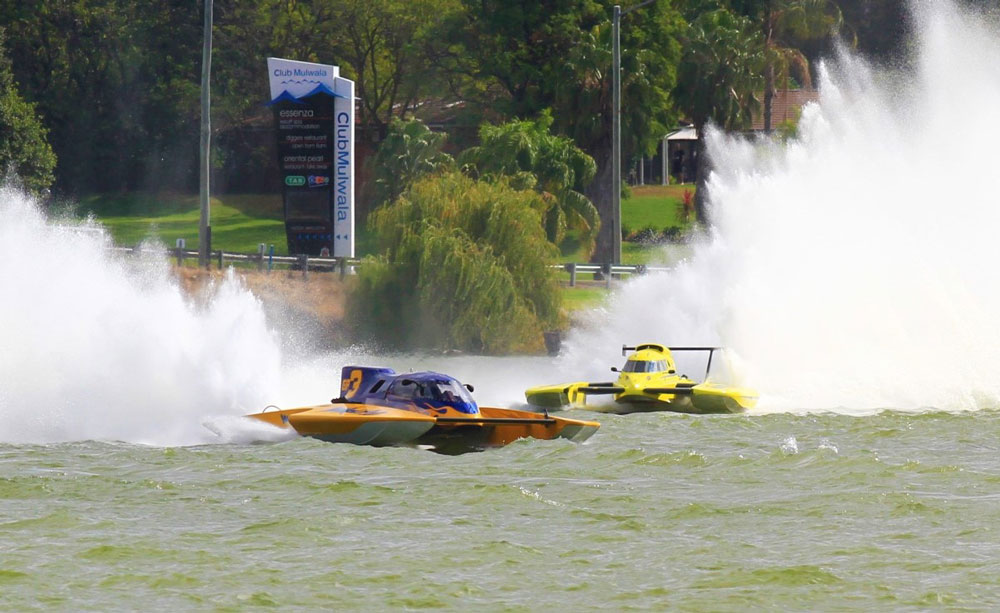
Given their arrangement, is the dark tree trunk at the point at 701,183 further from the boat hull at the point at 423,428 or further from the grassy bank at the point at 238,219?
the boat hull at the point at 423,428

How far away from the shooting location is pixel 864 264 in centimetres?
3531

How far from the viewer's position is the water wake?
32750 mm

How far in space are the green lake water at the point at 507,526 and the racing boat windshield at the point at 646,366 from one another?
580cm

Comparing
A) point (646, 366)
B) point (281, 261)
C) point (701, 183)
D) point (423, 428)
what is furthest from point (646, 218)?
point (423, 428)

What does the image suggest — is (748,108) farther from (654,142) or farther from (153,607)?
(153,607)

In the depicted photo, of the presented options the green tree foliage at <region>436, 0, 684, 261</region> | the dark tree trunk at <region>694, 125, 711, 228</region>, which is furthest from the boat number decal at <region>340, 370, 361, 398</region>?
the dark tree trunk at <region>694, 125, 711, 228</region>

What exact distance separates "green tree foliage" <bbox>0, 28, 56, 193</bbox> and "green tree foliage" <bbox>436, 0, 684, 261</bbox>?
18278 millimetres

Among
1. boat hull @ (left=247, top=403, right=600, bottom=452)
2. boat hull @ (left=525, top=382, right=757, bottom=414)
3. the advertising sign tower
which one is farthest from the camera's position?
the advertising sign tower

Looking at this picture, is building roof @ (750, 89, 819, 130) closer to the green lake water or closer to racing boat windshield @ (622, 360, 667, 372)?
racing boat windshield @ (622, 360, 667, 372)

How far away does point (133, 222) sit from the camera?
243ft

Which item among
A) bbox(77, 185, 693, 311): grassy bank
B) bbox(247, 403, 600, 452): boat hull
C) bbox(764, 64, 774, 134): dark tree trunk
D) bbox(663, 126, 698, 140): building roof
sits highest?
bbox(764, 64, 774, 134): dark tree trunk

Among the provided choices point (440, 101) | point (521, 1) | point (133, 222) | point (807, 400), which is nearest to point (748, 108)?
point (521, 1)

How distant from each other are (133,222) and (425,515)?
58.4m

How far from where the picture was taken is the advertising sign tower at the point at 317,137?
44.7m
